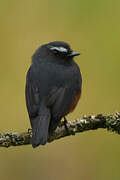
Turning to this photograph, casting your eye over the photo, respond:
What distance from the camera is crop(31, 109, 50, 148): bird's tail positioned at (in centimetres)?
700

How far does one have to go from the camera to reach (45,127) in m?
7.29

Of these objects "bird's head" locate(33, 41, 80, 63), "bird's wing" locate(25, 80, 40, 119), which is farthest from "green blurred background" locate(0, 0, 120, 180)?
"bird's wing" locate(25, 80, 40, 119)

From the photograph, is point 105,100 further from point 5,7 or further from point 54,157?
point 5,7

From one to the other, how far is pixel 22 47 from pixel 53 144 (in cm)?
196

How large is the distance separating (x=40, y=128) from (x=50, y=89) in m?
0.68

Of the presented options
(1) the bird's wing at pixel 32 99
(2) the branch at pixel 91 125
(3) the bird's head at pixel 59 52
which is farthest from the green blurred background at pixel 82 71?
(2) the branch at pixel 91 125

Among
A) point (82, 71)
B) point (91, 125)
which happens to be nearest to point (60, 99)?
point (91, 125)

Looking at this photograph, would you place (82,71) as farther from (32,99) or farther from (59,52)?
(32,99)

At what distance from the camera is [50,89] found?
304 inches

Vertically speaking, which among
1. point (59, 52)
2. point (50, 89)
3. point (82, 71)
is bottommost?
point (82, 71)

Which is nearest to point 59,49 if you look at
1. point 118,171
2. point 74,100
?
point 74,100

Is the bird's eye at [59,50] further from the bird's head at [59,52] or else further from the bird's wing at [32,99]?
the bird's wing at [32,99]

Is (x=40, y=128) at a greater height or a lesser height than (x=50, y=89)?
lesser

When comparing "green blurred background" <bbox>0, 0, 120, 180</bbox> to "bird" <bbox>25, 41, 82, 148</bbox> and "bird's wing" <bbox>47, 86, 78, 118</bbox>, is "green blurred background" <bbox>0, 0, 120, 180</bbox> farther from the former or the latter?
"bird's wing" <bbox>47, 86, 78, 118</bbox>
